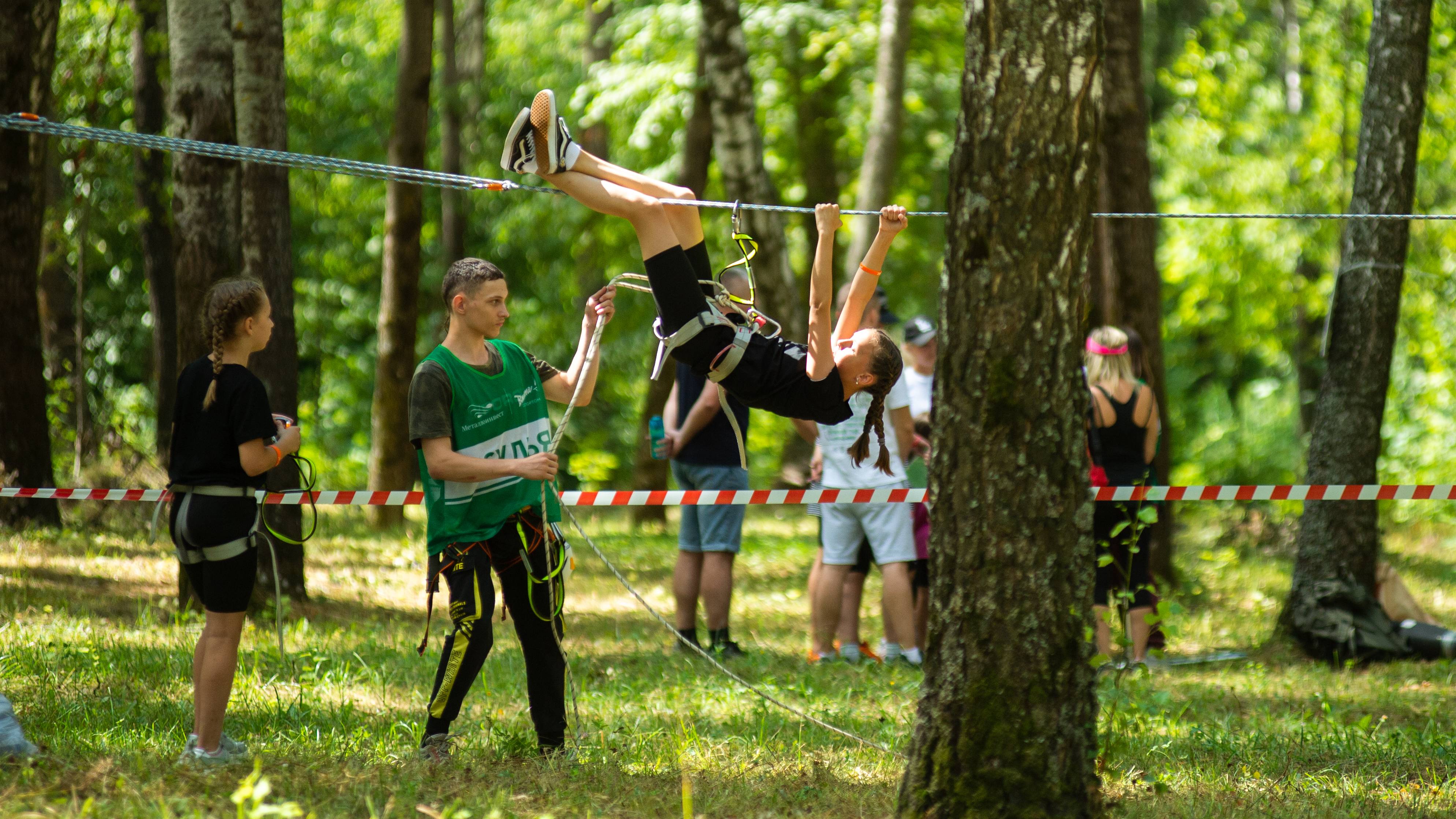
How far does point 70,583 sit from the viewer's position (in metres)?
8.02

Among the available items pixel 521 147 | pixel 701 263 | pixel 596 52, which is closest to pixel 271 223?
pixel 521 147

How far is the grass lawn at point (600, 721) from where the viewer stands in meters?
4.05

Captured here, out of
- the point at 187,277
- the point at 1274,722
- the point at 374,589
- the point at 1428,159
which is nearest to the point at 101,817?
the point at 187,277

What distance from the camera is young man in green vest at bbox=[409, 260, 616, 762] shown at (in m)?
4.32

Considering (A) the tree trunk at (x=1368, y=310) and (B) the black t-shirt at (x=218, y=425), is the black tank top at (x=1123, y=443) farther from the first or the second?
(B) the black t-shirt at (x=218, y=425)

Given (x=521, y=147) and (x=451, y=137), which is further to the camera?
(x=451, y=137)

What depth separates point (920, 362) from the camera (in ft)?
24.6

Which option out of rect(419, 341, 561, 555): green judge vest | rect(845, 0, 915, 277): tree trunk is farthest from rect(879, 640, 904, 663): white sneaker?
rect(845, 0, 915, 277): tree trunk

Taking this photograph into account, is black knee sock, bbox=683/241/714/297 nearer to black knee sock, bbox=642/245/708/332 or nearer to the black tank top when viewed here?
black knee sock, bbox=642/245/708/332

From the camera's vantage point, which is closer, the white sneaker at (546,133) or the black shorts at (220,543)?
the black shorts at (220,543)

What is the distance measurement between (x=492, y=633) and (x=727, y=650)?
2807 millimetres

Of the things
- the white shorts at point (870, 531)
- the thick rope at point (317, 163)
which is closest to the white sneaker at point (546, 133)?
the thick rope at point (317, 163)

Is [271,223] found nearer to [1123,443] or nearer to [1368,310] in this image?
[1123,443]

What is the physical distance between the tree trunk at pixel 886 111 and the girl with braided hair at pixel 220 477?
10453 mm
